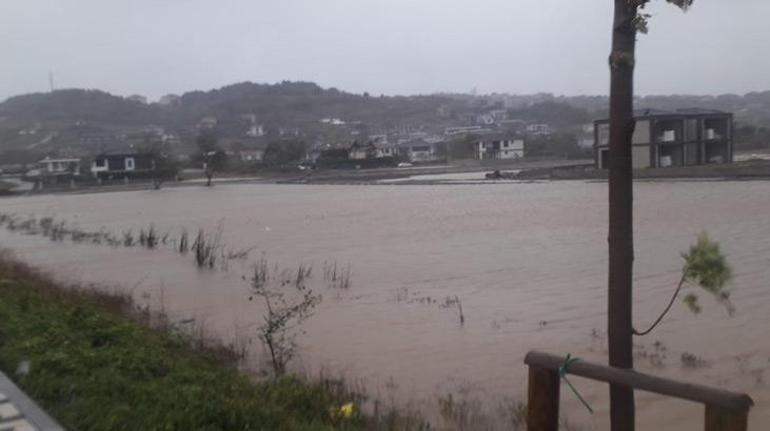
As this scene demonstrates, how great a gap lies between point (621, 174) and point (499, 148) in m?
94.9

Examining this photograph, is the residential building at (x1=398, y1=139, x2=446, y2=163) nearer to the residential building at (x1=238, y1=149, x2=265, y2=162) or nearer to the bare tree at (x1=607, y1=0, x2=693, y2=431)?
the residential building at (x1=238, y1=149, x2=265, y2=162)

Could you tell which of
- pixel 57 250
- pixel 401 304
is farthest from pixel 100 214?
pixel 401 304

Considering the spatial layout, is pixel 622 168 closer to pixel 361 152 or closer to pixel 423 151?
pixel 361 152

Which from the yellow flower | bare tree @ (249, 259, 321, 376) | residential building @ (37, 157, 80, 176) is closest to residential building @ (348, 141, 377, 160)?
residential building @ (37, 157, 80, 176)

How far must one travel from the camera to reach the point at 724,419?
3.17m

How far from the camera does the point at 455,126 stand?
16812 centimetres

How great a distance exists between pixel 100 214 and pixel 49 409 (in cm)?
4129

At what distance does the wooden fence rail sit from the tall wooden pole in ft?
0.91

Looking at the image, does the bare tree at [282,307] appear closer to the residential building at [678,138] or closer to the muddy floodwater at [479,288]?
the muddy floodwater at [479,288]

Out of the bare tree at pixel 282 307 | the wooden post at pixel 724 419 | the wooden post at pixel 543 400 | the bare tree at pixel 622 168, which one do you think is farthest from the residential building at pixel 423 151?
the wooden post at pixel 724 419

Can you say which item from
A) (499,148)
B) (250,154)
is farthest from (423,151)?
(250,154)

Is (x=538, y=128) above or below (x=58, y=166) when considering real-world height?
above

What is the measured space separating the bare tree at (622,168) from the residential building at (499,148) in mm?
92544

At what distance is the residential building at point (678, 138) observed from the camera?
56125 millimetres
